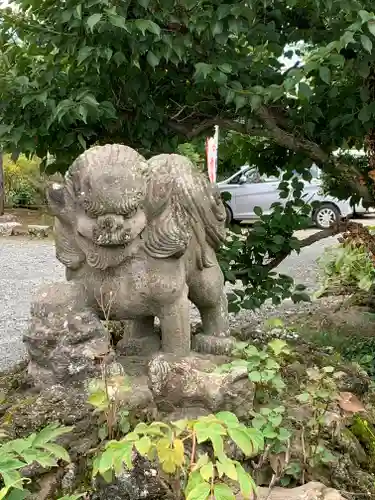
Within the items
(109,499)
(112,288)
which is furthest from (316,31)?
(109,499)

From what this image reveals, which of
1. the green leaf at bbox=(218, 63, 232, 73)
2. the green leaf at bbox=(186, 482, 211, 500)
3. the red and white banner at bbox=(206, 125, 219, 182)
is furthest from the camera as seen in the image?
the red and white banner at bbox=(206, 125, 219, 182)

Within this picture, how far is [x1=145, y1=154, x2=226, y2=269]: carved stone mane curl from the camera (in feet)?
7.00

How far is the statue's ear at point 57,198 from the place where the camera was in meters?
2.16

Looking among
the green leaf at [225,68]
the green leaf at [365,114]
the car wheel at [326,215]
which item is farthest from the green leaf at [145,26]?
the car wheel at [326,215]

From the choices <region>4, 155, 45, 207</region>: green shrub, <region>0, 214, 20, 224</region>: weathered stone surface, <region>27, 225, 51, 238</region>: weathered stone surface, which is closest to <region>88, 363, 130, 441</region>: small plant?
<region>27, 225, 51, 238</region>: weathered stone surface

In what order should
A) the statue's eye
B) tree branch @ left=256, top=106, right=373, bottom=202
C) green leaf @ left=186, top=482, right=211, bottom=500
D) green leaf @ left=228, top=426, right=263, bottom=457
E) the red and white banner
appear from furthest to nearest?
the red and white banner
tree branch @ left=256, top=106, right=373, bottom=202
the statue's eye
green leaf @ left=228, top=426, right=263, bottom=457
green leaf @ left=186, top=482, right=211, bottom=500

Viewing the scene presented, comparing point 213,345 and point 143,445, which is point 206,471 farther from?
point 213,345

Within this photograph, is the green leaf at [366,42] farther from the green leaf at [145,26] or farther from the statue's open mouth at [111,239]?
the statue's open mouth at [111,239]

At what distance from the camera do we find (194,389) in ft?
6.61

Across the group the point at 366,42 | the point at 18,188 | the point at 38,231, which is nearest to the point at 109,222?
the point at 366,42

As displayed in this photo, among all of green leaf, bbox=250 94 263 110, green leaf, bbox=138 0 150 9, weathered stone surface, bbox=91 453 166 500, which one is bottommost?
weathered stone surface, bbox=91 453 166 500

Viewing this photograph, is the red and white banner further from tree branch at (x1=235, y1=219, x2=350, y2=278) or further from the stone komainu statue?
the stone komainu statue

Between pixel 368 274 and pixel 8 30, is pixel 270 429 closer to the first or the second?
pixel 8 30

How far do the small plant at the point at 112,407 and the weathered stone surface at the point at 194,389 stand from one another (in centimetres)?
15
